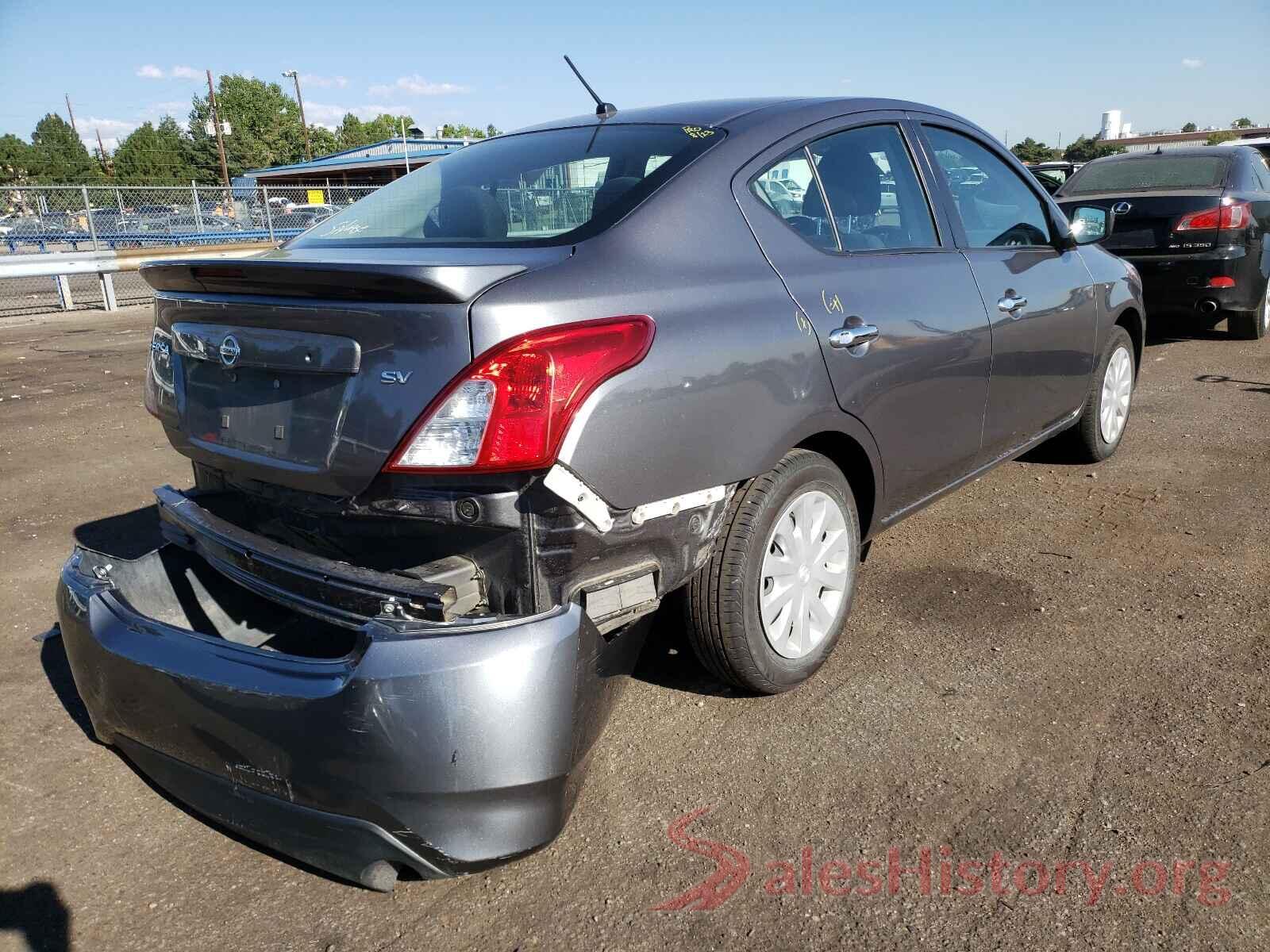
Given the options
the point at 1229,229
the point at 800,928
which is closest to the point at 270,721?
the point at 800,928

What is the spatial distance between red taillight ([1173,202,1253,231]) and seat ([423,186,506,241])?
21.2 feet

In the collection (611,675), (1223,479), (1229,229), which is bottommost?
(1223,479)

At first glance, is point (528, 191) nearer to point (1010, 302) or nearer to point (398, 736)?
point (398, 736)

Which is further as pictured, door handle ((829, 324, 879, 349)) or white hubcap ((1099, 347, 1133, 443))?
white hubcap ((1099, 347, 1133, 443))

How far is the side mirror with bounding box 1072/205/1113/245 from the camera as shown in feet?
14.7

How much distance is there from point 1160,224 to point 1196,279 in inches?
19.5

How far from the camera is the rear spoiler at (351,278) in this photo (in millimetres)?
2006

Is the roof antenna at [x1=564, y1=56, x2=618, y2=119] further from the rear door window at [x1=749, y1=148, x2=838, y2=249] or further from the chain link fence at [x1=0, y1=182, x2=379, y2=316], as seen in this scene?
the chain link fence at [x1=0, y1=182, x2=379, y2=316]

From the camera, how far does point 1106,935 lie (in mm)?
1954

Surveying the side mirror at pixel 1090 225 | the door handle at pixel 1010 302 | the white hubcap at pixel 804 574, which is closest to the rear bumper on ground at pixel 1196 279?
the side mirror at pixel 1090 225

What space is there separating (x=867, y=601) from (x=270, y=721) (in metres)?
2.22

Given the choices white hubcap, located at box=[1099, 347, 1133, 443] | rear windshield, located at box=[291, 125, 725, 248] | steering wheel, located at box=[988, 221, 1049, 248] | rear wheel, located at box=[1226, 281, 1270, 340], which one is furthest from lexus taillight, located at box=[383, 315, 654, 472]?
rear wheel, located at box=[1226, 281, 1270, 340]

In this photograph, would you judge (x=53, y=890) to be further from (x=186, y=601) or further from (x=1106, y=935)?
(x=1106, y=935)

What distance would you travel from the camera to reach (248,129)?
93938 mm
